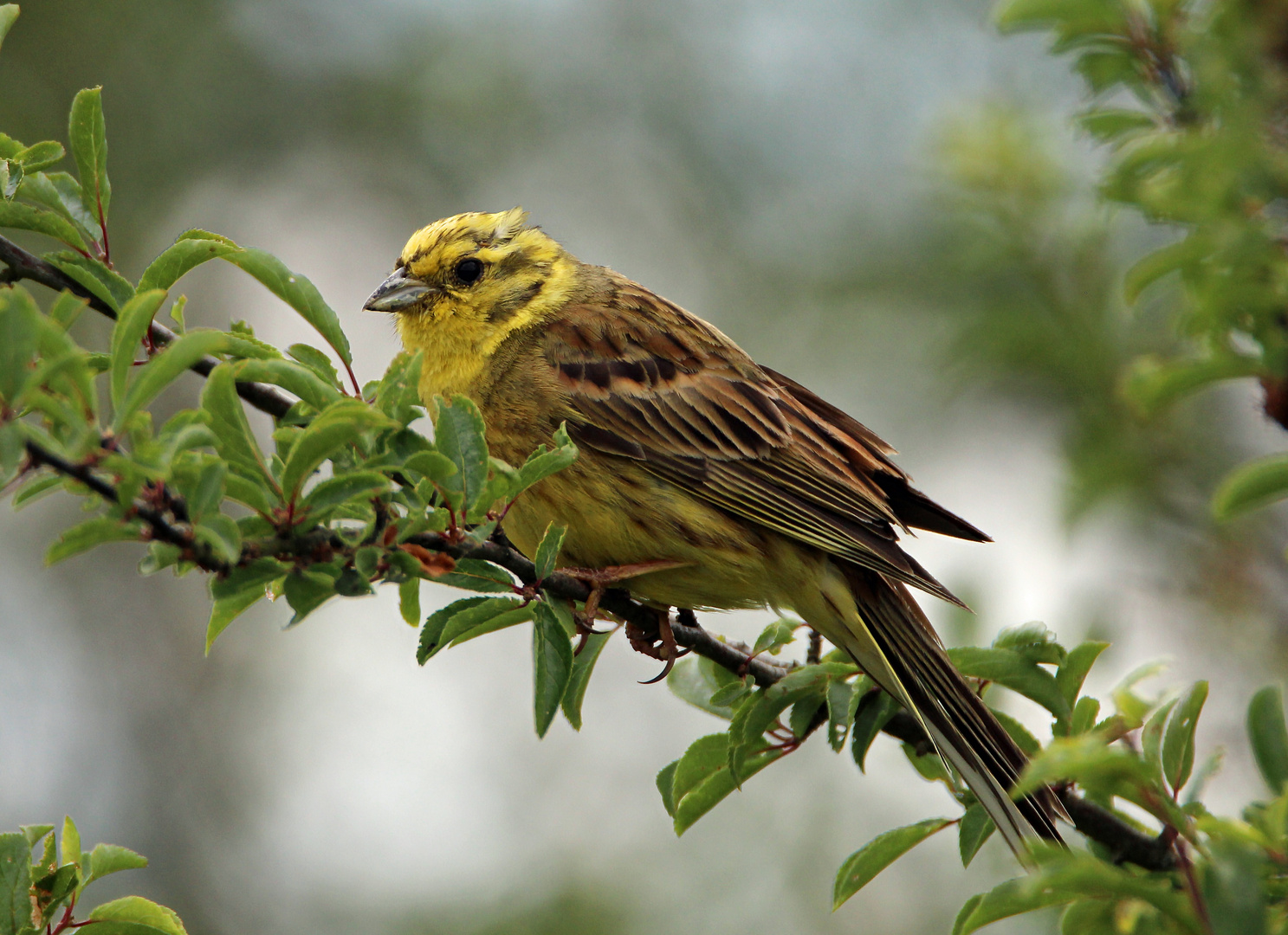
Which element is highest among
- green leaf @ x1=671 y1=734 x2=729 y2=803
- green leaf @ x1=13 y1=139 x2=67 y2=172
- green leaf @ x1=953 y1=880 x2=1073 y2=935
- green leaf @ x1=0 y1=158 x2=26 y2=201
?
green leaf @ x1=13 y1=139 x2=67 y2=172

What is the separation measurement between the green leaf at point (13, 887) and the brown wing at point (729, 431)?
2.23 metres

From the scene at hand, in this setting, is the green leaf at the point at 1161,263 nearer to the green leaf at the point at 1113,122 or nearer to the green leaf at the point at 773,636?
the green leaf at the point at 1113,122

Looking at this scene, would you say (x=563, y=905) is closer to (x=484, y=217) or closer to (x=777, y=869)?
(x=777, y=869)

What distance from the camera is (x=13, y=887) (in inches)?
90.7

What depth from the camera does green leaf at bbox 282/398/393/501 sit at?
2.00 metres

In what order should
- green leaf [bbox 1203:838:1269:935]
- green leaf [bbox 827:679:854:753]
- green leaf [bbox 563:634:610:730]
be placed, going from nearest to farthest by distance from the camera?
green leaf [bbox 1203:838:1269:935] < green leaf [bbox 563:634:610:730] < green leaf [bbox 827:679:854:753]

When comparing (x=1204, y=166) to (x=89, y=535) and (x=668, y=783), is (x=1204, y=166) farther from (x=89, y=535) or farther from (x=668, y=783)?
(x=668, y=783)

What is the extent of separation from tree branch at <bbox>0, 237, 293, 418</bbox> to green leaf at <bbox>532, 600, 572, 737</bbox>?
72cm

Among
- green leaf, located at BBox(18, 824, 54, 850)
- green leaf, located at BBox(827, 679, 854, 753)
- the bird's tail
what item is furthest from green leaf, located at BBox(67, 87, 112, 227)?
the bird's tail

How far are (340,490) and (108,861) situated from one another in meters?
0.95

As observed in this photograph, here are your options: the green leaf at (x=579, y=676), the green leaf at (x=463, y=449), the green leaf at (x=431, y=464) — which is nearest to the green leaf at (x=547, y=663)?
the green leaf at (x=579, y=676)

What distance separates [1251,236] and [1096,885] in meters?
0.98

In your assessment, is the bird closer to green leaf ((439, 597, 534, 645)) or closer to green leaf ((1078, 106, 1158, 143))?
green leaf ((439, 597, 534, 645))

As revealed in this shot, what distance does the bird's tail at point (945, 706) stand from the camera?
3027 mm
